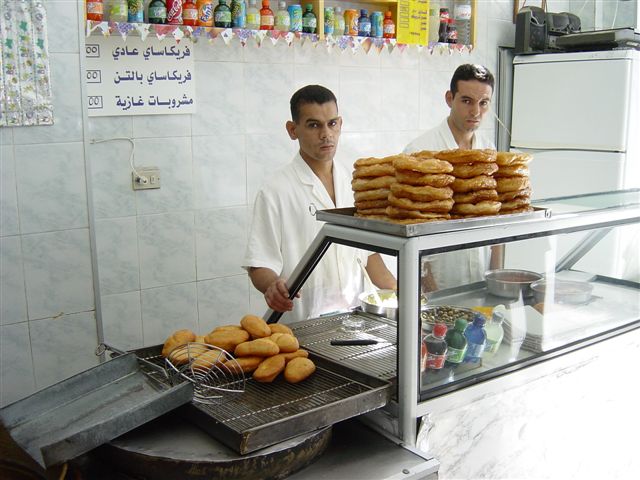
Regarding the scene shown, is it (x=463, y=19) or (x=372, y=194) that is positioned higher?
(x=463, y=19)

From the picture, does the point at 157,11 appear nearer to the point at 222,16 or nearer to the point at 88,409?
the point at 222,16

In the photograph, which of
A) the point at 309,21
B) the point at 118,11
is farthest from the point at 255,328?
the point at 309,21

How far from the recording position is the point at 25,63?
2.70 meters

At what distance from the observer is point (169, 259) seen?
371 cm


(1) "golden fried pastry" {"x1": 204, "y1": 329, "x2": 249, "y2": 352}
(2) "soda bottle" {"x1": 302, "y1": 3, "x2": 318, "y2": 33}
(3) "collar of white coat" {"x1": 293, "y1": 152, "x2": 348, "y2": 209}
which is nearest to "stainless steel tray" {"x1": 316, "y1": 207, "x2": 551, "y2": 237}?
(1) "golden fried pastry" {"x1": 204, "y1": 329, "x2": 249, "y2": 352}

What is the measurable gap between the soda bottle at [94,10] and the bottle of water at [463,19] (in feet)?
8.10

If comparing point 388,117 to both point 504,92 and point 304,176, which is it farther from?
point 304,176

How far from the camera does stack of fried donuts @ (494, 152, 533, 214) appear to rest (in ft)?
5.65

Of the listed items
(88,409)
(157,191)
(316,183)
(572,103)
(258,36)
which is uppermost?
(258,36)

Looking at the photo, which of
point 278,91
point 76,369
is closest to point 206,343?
point 76,369

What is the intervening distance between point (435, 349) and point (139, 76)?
2.49m

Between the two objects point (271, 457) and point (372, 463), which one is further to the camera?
point (372, 463)

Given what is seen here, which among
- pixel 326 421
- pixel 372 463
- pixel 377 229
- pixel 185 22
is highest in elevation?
pixel 185 22

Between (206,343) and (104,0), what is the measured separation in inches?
93.9
